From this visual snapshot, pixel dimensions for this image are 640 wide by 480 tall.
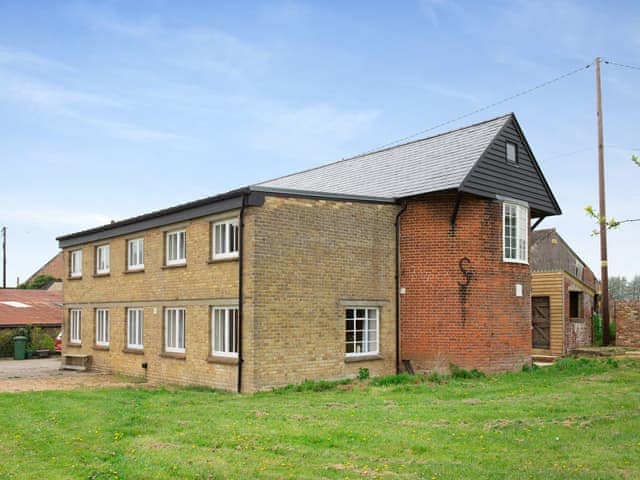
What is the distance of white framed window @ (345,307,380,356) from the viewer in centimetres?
2031

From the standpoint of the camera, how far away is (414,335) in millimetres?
21281

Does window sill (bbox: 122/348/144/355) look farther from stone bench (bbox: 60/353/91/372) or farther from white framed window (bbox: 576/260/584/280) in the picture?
white framed window (bbox: 576/260/584/280)

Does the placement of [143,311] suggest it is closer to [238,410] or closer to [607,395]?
[238,410]

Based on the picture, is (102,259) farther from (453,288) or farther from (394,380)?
(453,288)

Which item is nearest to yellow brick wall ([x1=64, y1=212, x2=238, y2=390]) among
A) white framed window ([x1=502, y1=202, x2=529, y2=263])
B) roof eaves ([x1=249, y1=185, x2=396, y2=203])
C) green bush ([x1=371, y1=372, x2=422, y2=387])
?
roof eaves ([x1=249, y1=185, x2=396, y2=203])

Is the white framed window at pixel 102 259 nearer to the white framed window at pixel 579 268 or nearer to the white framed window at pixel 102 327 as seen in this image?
the white framed window at pixel 102 327

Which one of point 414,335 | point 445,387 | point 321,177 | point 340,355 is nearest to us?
point 445,387

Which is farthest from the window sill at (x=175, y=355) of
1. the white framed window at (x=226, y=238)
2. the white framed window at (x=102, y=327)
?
the white framed window at (x=102, y=327)

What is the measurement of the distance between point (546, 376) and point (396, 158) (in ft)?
29.1

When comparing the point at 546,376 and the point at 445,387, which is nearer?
the point at 445,387

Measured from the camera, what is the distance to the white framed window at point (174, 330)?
861 inches

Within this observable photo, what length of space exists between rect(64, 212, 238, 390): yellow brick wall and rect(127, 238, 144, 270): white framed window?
207 millimetres

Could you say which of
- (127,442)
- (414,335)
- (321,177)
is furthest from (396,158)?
(127,442)

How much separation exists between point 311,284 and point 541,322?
44.4ft
